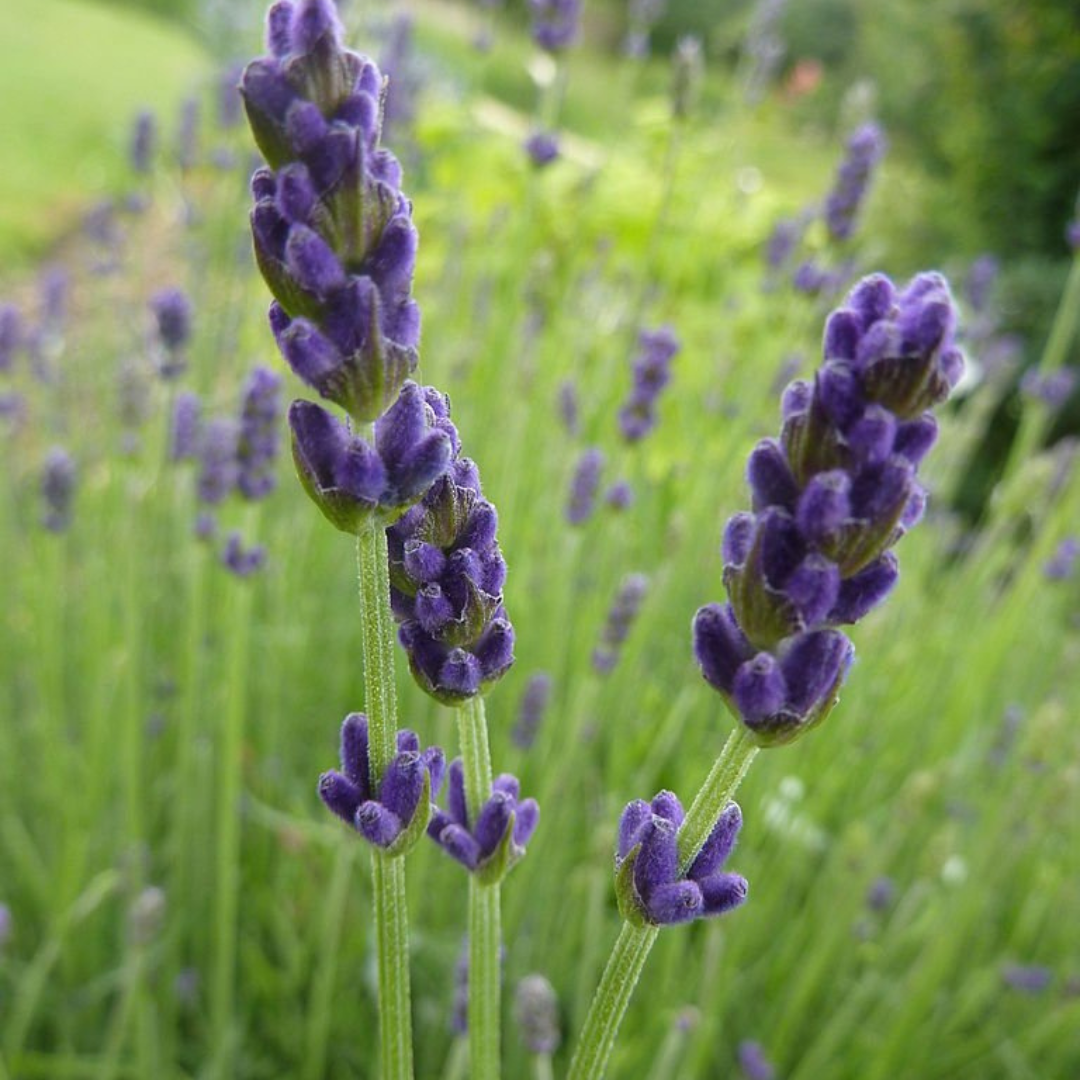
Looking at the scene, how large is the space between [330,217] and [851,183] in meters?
1.60

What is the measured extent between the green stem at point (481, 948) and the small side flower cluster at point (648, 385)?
3.72 feet

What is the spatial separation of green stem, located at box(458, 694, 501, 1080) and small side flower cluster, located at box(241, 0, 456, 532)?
202mm

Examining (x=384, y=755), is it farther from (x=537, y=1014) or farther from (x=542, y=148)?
(x=542, y=148)

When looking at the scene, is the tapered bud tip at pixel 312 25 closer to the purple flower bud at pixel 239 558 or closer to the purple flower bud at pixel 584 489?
the purple flower bud at pixel 239 558

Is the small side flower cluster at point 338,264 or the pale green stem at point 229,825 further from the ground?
the small side flower cluster at point 338,264

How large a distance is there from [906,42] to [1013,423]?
2502mm

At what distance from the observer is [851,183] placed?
1.94 m

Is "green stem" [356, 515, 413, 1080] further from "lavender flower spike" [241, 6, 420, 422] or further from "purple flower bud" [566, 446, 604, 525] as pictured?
"purple flower bud" [566, 446, 604, 525]

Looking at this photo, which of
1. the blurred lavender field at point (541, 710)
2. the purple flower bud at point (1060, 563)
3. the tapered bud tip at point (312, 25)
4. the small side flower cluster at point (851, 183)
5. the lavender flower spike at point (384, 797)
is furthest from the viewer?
the purple flower bud at point (1060, 563)

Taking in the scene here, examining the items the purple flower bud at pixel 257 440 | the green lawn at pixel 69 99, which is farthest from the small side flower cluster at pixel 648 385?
the green lawn at pixel 69 99

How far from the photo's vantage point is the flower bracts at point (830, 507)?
20.8 inches

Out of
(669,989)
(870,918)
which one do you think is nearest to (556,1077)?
(669,989)

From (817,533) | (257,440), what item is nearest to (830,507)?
(817,533)

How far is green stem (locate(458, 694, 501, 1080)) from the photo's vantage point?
2.36ft
